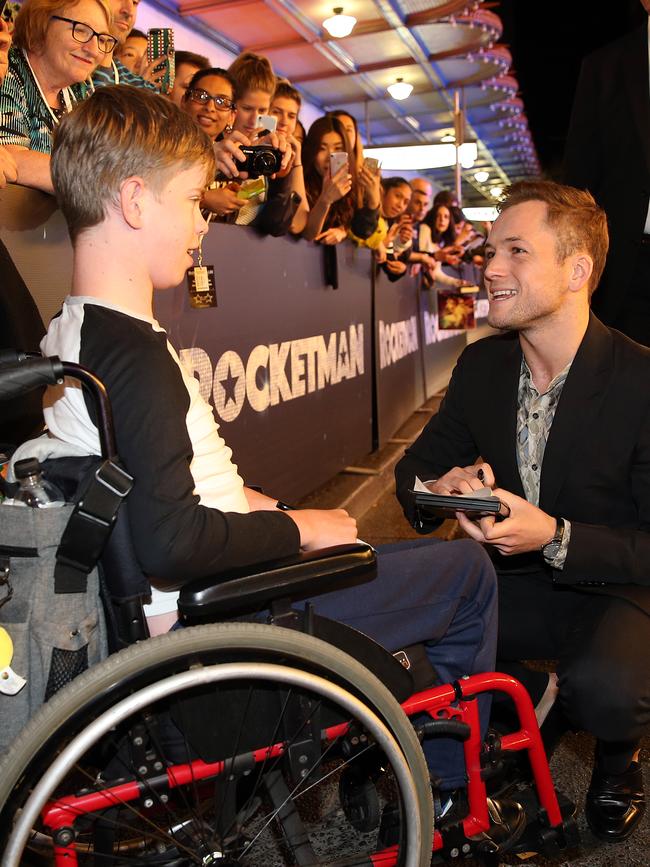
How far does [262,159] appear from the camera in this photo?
314 centimetres

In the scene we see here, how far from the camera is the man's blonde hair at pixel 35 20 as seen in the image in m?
2.47

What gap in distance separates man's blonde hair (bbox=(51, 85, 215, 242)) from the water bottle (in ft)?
1.52

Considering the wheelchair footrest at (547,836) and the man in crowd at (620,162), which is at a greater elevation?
the man in crowd at (620,162)

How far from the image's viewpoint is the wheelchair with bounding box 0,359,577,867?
1.16 meters

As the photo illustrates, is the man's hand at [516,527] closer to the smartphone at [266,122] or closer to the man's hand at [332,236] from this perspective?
the smartphone at [266,122]

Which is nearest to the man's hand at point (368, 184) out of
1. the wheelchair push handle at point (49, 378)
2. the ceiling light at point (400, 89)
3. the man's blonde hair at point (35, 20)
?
the man's blonde hair at point (35, 20)

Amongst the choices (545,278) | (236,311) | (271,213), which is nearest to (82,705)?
→ (545,278)

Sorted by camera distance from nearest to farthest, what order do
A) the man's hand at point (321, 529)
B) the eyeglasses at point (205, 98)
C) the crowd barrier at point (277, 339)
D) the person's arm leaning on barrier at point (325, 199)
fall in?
the man's hand at point (321, 529)
the crowd barrier at point (277, 339)
the eyeglasses at point (205, 98)
the person's arm leaning on barrier at point (325, 199)

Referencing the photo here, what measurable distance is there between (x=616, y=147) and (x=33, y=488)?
2.69 meters

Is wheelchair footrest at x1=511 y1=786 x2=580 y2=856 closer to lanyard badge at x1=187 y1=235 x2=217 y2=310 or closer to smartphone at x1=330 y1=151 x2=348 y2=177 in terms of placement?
lanyard badge at x1=187 y1=235 x2=217 y2=310

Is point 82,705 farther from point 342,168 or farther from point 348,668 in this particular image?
point 342,168

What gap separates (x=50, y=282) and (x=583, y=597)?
5.64ft

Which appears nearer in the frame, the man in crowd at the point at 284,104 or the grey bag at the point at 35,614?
the grey bag at the point at 35,614

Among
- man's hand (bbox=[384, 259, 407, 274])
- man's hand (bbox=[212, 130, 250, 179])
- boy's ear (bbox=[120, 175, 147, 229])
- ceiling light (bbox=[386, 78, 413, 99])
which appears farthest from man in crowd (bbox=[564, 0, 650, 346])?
ceiling light (bbox=[386, 78, 413, 99])
